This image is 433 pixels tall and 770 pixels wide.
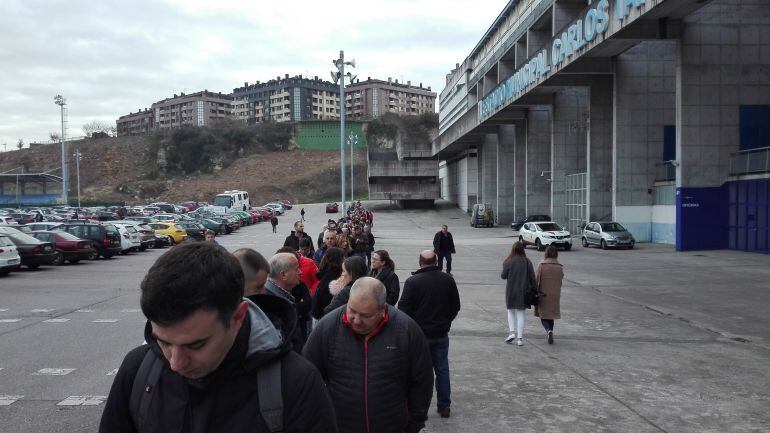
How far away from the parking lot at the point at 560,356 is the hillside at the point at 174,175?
9171 centimetres

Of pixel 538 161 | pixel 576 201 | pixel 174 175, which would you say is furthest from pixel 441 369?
pixel 174 175

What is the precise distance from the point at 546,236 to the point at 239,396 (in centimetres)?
3078

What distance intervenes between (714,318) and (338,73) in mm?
20611

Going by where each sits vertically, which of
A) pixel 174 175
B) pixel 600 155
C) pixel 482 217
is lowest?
pixel 482 217

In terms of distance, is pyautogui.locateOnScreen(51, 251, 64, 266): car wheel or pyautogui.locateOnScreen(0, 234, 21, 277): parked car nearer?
pyautogui.locateOnScreen(0, 234, 21, 277): parked car

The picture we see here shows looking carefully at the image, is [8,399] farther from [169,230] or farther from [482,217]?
[482,217]

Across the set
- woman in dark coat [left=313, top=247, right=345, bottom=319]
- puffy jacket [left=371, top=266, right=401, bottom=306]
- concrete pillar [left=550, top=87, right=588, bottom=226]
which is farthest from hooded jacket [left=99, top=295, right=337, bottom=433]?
concrete pillar [left=550, top=87, right=588, bottom=226]

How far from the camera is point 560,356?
916 centimetres

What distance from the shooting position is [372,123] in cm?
12475

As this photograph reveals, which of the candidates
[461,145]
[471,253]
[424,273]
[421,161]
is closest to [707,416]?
[424,273]

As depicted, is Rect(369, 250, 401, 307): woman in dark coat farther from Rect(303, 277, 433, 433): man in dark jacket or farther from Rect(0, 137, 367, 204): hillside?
Rect(0, 137, 367, 204): hillside

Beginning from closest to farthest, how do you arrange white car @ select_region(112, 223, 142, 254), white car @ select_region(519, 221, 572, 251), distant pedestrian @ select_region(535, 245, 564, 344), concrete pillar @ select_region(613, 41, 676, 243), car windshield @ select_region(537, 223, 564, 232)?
distant pedestrian @ select_region(535, 245, 564, 344) < white car @ select_region(112, 223, 142, 254) < white car @ select_region(519, 221, 572, 251) < car windshield @ select_region(537, 223, 564, 232) < concrete pillar @ select_region(613, 41, 676, 243)

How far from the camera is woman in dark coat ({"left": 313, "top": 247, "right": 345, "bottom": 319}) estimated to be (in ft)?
22.5

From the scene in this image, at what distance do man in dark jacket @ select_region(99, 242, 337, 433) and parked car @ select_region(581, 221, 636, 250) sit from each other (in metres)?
30.9
